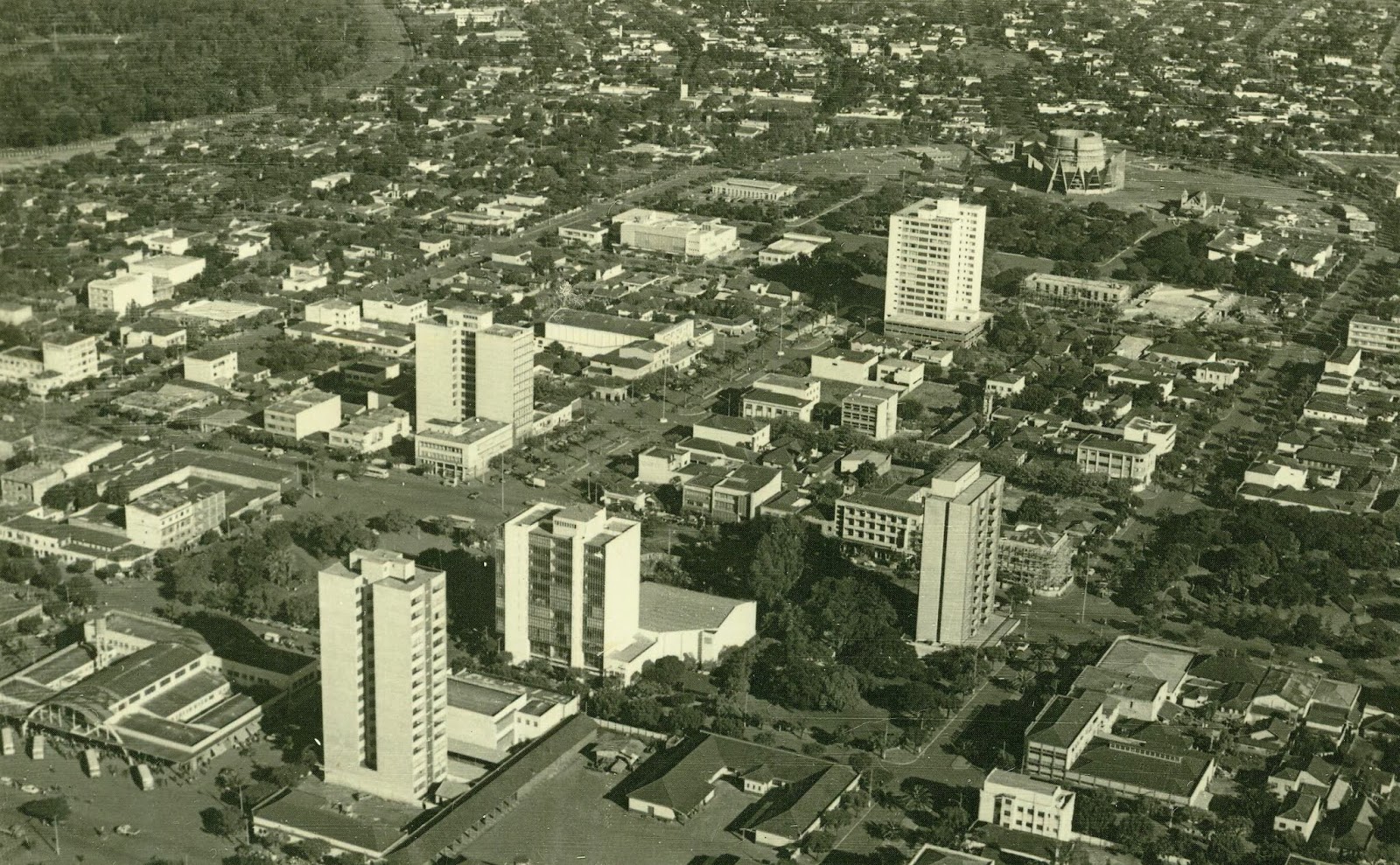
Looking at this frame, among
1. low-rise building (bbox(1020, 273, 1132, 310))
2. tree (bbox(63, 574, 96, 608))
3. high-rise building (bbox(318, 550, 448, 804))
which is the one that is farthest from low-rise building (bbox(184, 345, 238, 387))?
low-rise building (bbox(1020, 273, 1132, 310))

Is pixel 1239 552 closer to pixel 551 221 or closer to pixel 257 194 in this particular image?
pixel 551 221

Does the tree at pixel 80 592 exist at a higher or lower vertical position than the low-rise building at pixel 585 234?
lower

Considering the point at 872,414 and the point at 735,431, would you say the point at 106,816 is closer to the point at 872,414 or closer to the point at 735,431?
the point at 735,431

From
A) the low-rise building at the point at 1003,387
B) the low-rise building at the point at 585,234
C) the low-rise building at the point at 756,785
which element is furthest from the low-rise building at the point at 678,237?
the low-rise building at the point at 756,785

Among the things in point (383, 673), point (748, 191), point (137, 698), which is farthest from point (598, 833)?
point (748, 191)

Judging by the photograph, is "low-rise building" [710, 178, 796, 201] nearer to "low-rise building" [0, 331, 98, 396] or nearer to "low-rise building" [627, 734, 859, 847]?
"low-rise building" [0, 331, 98, 396]

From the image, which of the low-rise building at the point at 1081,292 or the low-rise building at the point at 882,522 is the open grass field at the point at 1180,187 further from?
the low-rise building at the point at 882,522
